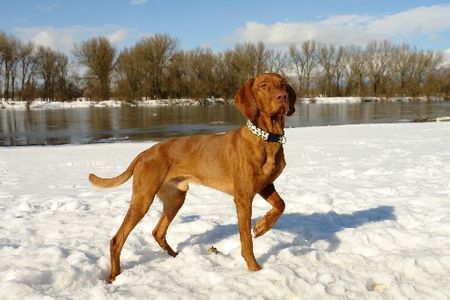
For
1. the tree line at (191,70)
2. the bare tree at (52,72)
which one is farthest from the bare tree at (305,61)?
the bare tree at (52,72)

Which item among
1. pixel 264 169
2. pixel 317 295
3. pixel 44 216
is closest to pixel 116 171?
pixel 44 216

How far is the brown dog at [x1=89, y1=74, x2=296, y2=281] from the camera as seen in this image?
162 inches

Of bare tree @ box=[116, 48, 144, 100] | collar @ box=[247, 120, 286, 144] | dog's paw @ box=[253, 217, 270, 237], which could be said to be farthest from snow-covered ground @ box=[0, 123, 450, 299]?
bare tree @ box=[116, 48, 144, 100]

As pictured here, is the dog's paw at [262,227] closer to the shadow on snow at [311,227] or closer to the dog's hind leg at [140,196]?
the shadow on snow at [311,227]

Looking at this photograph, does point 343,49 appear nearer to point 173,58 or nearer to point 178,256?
point 173,58

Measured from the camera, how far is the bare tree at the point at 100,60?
8022cm

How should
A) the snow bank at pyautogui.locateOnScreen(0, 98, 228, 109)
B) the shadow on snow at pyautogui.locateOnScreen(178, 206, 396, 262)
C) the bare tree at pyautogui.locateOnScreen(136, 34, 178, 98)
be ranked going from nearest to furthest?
1. the shadow on snow at pyautogui.locateOnScreen(178, 206, 396, 262)
2. the snow bank at pyautogui.locateOnScreen(0, 98, 228, 109)
3. the bare tree at pyautogui.locateOnScreen(136, 34, 178, 98)

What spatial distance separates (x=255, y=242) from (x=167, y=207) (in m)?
1.13

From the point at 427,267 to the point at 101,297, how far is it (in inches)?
123

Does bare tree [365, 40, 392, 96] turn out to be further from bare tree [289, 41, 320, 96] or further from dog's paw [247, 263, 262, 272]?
dog's paw [247, 263, 262, 272]

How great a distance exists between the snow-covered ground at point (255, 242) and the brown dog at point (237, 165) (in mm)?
344

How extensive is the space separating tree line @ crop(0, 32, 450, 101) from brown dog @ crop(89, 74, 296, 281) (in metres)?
76.4

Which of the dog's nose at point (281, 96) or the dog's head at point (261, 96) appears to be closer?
the dog's nose at point (281, 96)

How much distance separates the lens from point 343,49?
9219cm
